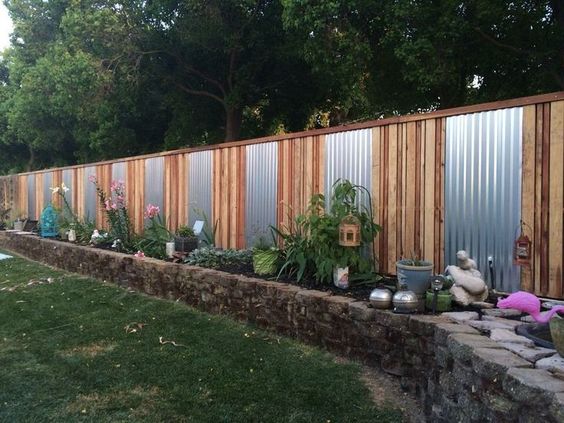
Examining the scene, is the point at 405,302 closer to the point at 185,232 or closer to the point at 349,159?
the point at 349,159

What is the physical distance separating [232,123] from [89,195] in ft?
13.7

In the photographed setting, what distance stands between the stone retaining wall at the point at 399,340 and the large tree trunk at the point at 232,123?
6.47m

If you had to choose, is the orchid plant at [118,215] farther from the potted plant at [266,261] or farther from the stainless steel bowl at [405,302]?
the stainless steel bowl at [405,302]

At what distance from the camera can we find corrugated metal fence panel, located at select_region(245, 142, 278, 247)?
5.73 metres

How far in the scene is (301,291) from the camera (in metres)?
4.14

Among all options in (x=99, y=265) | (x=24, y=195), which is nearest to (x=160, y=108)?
(x=24, y=195)

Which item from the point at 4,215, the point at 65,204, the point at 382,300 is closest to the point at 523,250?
the point at 382,300

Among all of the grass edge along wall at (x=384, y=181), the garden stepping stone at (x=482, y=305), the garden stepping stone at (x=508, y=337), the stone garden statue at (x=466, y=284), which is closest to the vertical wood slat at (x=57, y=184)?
the grass edge along wall at (x=384, y=181)

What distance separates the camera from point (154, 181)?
7.77m

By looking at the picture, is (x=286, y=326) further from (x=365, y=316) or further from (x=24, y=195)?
(x=24, y=195)

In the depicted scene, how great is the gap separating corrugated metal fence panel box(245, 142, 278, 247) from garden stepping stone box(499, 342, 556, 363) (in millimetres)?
3449

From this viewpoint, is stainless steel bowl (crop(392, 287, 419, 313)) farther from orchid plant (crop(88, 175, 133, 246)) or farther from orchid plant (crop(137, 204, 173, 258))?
orchid plant (crop(88, 175, 133, 246))

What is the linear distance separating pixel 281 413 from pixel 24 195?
470 inches

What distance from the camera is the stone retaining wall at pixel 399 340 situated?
207 cm
